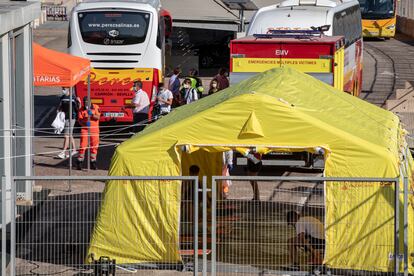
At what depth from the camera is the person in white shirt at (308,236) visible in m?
14.5

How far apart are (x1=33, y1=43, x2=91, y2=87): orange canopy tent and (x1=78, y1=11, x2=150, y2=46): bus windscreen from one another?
287 inches

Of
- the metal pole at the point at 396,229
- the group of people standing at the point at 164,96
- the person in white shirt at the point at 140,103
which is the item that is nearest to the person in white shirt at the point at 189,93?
the group of people standing at the point at 164,96

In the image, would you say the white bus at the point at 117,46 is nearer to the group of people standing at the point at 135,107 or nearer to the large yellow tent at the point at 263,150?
the group of people standing at the point at 135,107

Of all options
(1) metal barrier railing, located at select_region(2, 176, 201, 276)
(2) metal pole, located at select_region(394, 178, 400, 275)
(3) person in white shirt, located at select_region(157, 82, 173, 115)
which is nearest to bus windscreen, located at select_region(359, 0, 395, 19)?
(3) person in white shirt, located at select_region(157, 82, 173, 115)

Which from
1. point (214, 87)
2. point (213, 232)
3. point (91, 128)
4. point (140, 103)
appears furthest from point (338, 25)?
point (213, 232)

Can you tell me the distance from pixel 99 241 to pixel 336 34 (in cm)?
1695

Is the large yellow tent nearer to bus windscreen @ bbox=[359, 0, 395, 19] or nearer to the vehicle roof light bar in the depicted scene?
the vehicle roof light bar

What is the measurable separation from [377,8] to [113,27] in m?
30.2

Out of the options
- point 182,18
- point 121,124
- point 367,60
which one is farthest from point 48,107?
point 367,60

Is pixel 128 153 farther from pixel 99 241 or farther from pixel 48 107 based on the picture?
pixel 48 107

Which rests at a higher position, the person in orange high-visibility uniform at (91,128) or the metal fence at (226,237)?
the metal fence at (226,237)

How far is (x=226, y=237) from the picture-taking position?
14438mm

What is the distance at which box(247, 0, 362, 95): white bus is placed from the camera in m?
29.3

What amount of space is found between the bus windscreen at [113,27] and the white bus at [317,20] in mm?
2968
